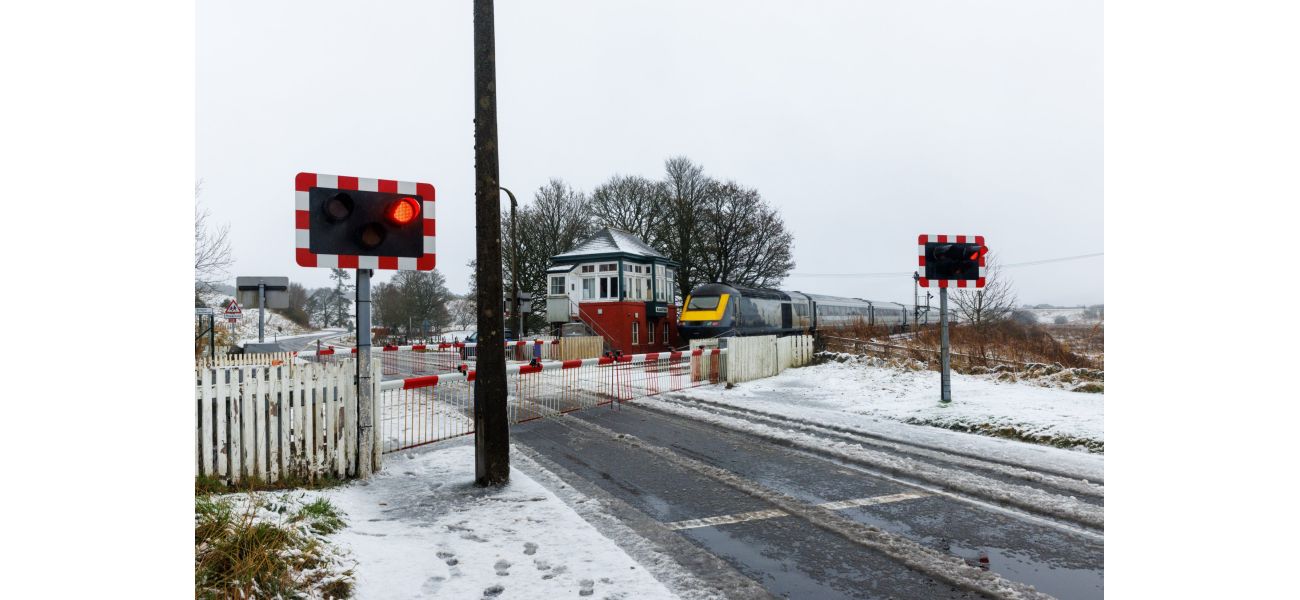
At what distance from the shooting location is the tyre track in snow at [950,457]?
20.6 ft

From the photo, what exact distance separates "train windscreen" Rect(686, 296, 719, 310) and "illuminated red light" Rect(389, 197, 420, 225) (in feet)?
68.5

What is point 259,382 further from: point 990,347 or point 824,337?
point 824,337

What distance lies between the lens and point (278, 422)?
588 centimetres

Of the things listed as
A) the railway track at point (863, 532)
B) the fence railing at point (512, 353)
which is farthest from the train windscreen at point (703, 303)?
the railway track at point (863, 532)

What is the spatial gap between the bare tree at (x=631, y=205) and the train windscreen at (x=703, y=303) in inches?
878

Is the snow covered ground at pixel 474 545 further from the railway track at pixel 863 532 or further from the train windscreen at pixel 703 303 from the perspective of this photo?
the train windscreen at pixel 703 303

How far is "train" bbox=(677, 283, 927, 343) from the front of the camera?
26141 mm

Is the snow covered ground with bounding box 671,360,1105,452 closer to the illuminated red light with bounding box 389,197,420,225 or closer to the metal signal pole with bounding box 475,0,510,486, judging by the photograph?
the metal signal pole with bounding box 475,0,510,486

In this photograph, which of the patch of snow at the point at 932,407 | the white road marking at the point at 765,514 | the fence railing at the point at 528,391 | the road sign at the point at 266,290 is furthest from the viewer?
the road sign at the point at 266,290

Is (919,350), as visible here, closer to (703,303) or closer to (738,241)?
(703,303)

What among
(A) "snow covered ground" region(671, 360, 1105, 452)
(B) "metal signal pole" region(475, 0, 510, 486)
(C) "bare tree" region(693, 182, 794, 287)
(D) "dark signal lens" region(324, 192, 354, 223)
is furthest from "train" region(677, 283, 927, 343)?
(D) "dark signal lens" region(324, 192, 354, 223)

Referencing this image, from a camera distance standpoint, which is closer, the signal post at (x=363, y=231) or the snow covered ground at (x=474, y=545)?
the snow covered ground at (x=474, y=545)

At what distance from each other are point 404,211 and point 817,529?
4.58m

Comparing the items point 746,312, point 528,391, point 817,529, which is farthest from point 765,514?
point 746,312
